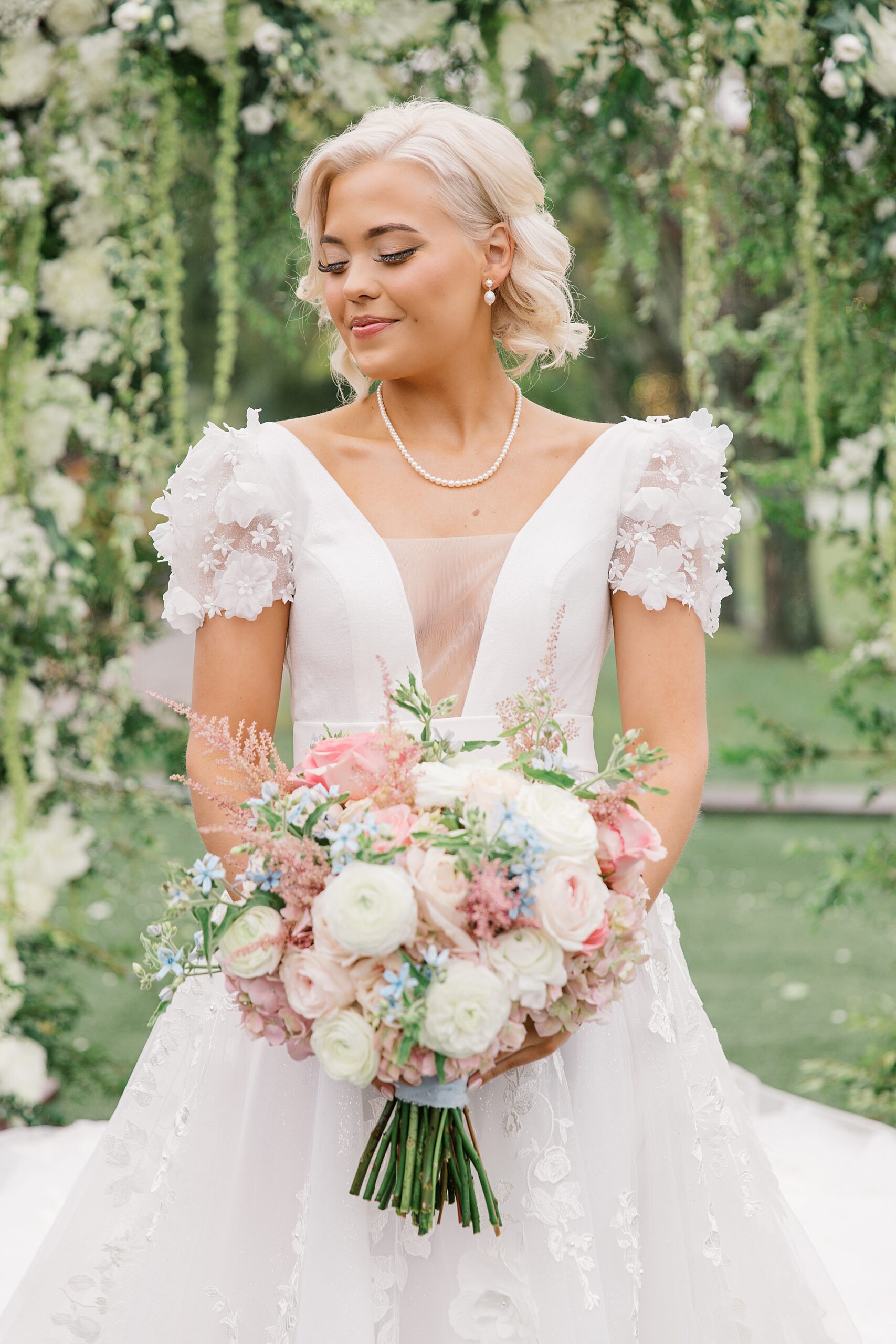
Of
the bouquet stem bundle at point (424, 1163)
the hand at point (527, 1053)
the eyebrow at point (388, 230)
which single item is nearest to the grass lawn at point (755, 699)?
the eyebrow at point (388, 230)

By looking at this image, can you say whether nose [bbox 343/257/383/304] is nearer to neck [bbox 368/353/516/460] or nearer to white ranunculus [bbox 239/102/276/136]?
neck [bbox 368/353/516/460]

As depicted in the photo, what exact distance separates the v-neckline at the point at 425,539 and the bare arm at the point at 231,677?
0.20m

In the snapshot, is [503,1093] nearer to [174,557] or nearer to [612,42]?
[174,557]

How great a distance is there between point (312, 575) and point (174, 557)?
25 cm

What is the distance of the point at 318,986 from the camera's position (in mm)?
1808

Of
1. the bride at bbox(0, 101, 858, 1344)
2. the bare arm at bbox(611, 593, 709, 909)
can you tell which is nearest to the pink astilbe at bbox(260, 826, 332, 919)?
the bride at bbox(0, 101, 858, 1344)

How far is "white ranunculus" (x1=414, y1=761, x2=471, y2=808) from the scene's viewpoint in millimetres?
1838

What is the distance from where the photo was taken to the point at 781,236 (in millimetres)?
4094

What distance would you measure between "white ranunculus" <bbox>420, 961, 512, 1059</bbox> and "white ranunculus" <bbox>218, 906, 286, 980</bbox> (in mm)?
215

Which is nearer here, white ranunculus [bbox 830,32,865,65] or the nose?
the nose

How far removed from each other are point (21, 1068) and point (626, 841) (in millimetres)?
2731

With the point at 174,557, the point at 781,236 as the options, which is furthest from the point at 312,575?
the point at 781,236

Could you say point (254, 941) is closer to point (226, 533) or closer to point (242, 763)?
point (242, 763)

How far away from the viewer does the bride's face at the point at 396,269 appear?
7.59ft
